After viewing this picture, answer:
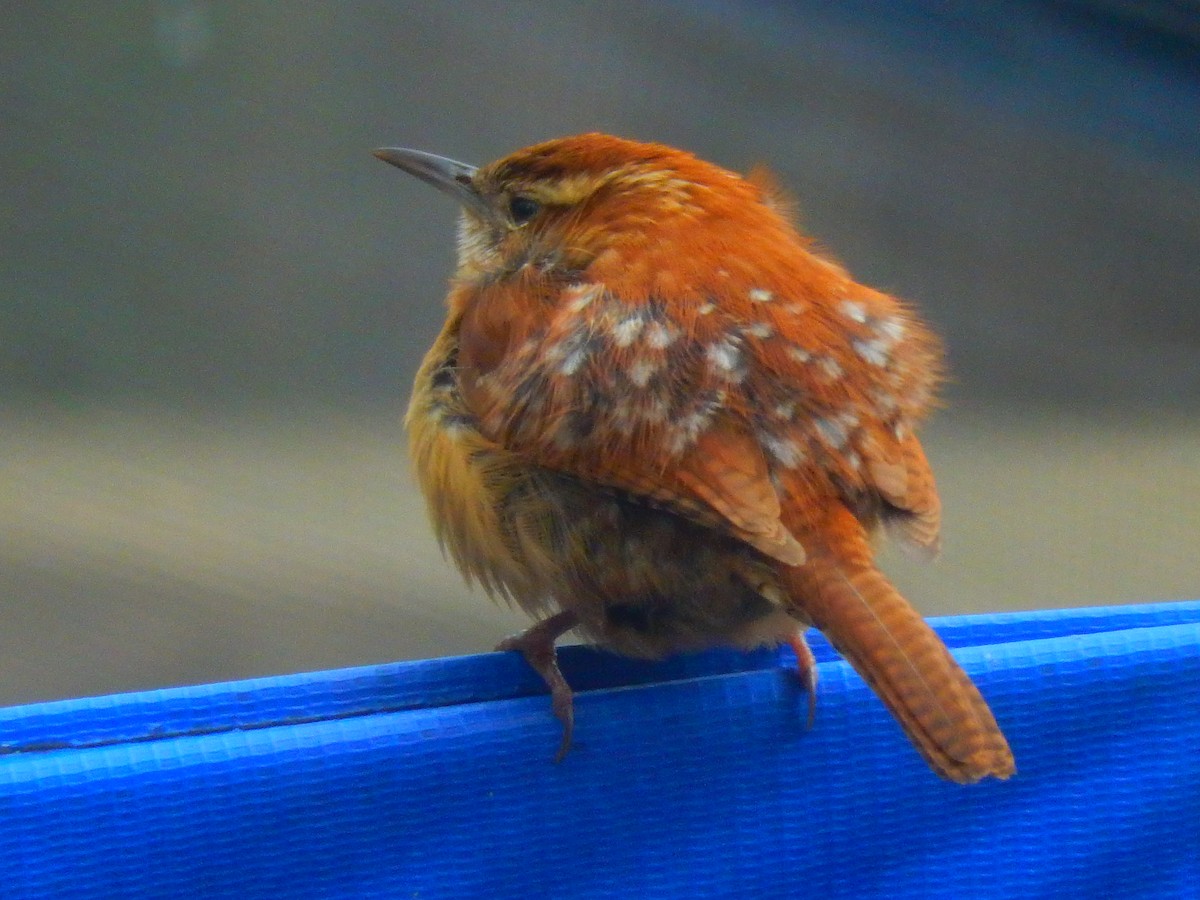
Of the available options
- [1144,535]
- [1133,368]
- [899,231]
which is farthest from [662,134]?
[1144,535]

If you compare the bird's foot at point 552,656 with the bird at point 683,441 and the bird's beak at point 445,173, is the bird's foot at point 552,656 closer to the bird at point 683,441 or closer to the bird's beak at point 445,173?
the bird at point 683,441

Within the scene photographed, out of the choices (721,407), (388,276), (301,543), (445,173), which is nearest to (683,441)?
(721,407)

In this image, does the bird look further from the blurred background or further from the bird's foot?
the blurred background

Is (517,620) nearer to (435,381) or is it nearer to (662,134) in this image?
(662,134)

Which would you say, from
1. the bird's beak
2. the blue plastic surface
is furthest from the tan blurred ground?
the blue plastic surface

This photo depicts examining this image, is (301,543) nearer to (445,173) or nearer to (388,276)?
(388,276)

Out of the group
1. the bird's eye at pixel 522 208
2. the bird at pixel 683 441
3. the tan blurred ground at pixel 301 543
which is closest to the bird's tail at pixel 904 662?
the bird at pixel 683 441

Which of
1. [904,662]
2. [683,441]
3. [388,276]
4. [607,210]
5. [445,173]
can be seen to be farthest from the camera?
[388,276]

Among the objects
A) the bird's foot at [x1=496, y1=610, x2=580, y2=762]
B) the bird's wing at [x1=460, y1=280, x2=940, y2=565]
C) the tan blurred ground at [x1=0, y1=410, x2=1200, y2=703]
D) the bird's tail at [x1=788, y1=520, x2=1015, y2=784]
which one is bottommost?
the tan blurred ground at [x1=0, y1=410, x2=1200, y2=703]
